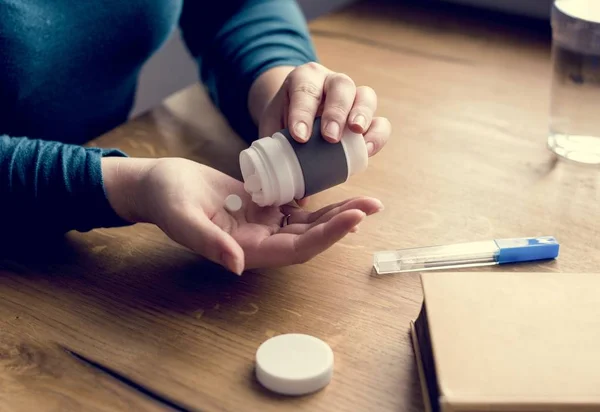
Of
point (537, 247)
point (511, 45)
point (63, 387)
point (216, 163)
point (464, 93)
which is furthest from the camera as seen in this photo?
point (511, 45)

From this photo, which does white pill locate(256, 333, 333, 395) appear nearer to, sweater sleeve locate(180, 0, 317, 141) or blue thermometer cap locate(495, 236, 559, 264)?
blue thermometer cap locate(495, 236, 559, 264)

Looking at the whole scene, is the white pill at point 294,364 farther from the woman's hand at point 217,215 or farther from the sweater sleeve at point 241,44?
the sweater sleeve at point 241,44

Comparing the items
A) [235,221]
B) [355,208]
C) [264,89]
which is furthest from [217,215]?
[264,89]

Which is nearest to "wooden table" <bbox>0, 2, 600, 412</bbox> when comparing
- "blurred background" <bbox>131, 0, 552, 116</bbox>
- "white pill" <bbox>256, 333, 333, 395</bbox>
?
"white pill" <bbox>256, 333, 333, 395</bbox>

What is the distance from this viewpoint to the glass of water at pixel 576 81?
66 cm

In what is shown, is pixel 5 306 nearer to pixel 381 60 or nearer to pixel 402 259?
pixel 402 259

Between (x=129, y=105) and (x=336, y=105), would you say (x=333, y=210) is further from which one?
(x=129, y=105)

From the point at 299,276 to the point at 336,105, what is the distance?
0.14 meters

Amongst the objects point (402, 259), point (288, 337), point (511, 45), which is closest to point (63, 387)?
point (288, 337)

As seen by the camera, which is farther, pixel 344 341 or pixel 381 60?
pixel 381 60

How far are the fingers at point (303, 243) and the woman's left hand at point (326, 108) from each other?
3.0 inches

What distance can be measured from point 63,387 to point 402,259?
0.27m

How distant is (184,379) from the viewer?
46 cm

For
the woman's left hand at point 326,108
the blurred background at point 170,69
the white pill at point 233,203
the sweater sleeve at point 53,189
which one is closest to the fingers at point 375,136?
the woman's left hand at point 326,108
